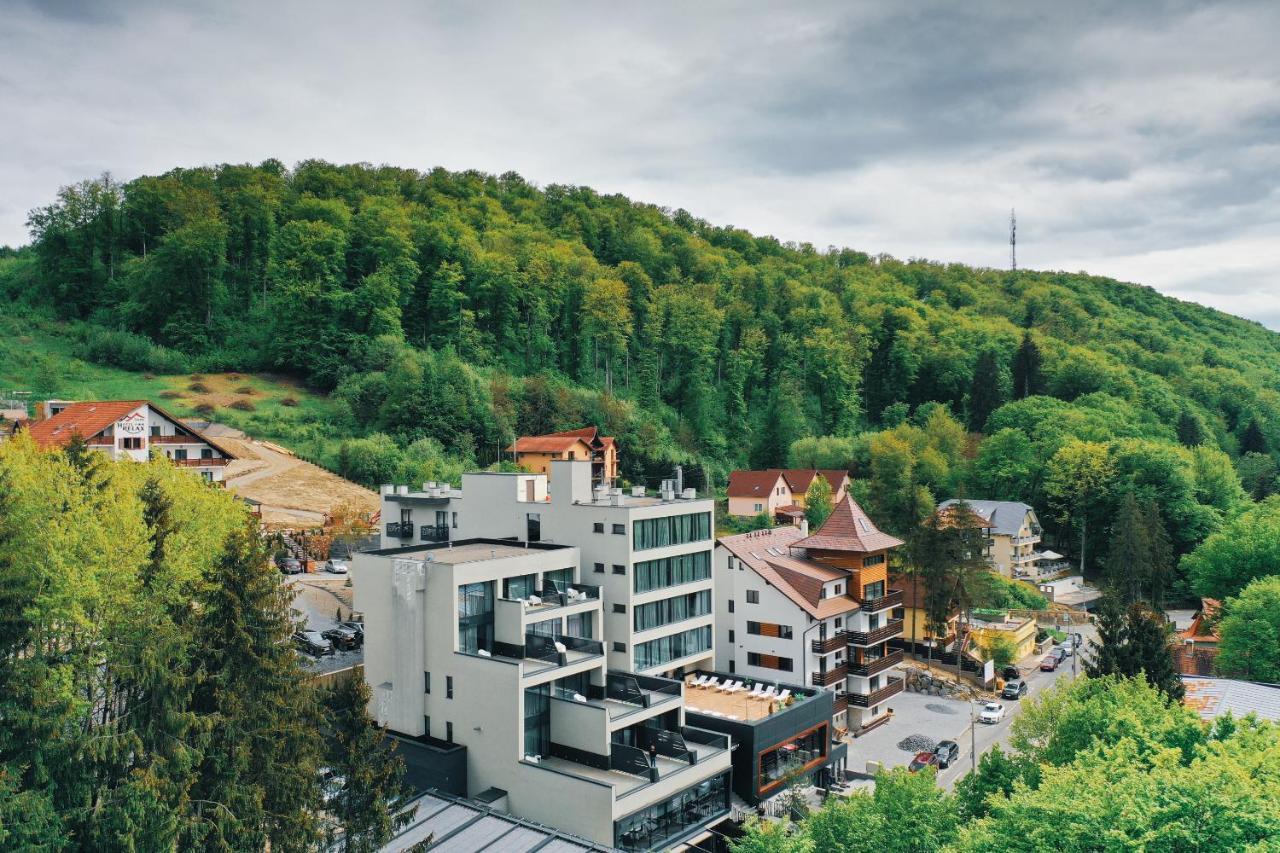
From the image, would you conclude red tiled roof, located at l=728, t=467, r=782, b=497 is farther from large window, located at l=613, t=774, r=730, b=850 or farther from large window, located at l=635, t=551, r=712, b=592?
large window, located at l=613, t=774, r=730, b=850

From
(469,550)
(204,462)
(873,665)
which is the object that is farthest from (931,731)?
(204,462)

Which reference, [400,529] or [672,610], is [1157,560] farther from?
[400,529]

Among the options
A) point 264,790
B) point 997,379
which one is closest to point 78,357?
point 264,790

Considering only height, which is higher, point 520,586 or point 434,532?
point 434,532

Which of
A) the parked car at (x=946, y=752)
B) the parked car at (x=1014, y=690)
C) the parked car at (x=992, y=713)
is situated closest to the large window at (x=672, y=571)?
the parked car at (x=946, y=752)

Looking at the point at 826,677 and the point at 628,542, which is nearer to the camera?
the point at 628,542

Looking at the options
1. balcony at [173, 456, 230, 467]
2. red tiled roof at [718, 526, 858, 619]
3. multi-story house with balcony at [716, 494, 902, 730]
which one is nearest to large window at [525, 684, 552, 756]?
multi-story house with balcony at [716, 494, 902, 730]

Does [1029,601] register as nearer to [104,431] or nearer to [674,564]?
[674,564]
